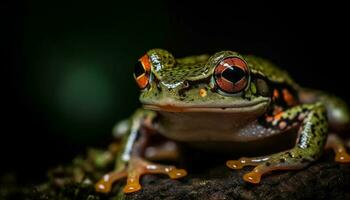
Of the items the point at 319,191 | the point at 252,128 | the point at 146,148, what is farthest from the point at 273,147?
the point at 146,148

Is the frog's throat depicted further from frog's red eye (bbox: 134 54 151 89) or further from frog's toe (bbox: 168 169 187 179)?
frog's toe (bbox: 168 169 187 179)

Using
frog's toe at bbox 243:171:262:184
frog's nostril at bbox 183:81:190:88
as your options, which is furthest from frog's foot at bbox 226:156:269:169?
frog's nostril at bbox 183:81:190:88

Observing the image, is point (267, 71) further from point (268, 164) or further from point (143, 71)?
point (143, 71)

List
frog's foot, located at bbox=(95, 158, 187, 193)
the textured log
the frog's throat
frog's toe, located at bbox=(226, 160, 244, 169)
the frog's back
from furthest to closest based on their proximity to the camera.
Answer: the frog's back
frog's foot, located at bbox=(95, 158, 187, 193)
frog's toe, located at bbox=(226, 160, 244, 169)
the frog's throat
the textured log

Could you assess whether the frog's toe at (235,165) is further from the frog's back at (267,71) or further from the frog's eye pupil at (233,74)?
the frog's back at (267,71)

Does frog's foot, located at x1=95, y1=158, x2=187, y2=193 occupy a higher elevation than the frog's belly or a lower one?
lower

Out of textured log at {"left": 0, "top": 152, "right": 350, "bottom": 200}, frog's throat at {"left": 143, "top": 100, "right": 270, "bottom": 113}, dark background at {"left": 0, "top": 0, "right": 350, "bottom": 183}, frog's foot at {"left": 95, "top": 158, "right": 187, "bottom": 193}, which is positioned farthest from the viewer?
dark background at {"left": 0, "top": 0, "right": 350, "bottom": 183}

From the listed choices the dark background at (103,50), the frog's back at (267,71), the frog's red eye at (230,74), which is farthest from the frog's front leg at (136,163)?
the dark background at (103,50)
